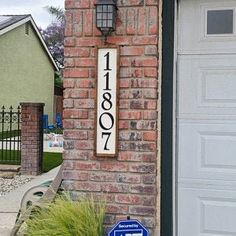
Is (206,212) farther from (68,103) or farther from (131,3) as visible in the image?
(131,3)

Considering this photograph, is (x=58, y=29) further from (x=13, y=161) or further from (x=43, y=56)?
(x=13, y=161)

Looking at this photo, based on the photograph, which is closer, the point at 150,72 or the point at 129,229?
the point at 129,229

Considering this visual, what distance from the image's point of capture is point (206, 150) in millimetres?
3936

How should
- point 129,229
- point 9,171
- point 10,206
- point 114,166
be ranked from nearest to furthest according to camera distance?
1. point 129,229
2. point 114,166
3. point 10,206
4. point 9,171

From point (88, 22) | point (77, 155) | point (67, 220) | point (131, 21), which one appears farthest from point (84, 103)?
point (67, 220)

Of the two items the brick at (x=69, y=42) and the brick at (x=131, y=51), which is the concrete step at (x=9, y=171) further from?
the brick at (x=131, y=51)

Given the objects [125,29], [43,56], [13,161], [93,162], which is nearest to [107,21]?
[125,29]

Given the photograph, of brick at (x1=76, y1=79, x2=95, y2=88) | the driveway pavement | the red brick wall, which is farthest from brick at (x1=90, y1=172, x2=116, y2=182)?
the driveway pavement

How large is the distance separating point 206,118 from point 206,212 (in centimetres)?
83

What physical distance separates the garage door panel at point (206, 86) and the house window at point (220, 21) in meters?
0.24

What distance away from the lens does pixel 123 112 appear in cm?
385

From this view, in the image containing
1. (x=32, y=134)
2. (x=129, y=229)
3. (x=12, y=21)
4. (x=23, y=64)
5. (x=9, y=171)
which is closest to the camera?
(x=129, y=229)

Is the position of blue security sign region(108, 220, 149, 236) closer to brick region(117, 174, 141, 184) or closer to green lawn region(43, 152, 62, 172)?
brick region(117, 174, 141, 184)

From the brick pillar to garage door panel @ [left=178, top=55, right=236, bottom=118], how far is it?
5940mm
